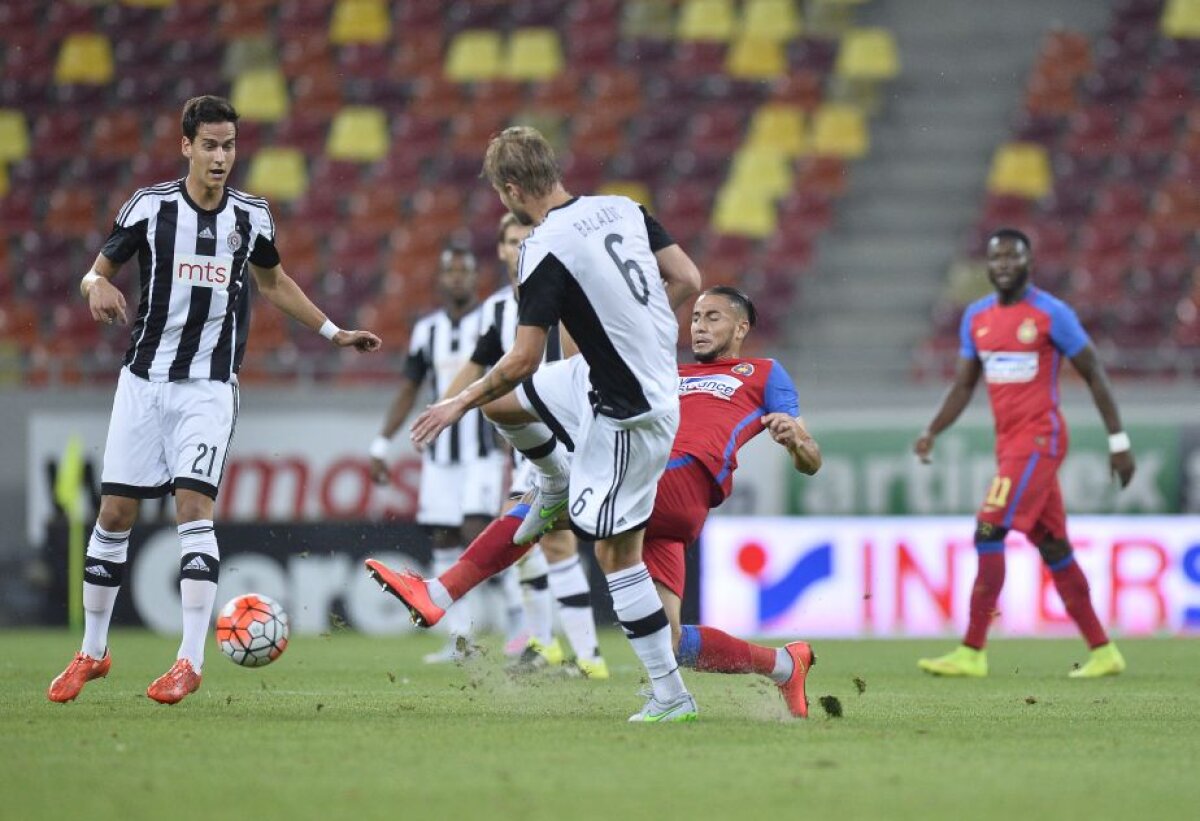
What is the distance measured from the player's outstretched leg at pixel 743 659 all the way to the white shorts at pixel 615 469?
0.57 m

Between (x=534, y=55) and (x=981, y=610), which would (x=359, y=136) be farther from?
(x=981, y=610)

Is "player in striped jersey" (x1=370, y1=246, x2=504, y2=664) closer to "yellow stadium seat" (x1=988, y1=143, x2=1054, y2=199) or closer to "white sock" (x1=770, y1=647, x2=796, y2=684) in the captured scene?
"white sock" (x1=770, y1=647, x2=796, y2=684)

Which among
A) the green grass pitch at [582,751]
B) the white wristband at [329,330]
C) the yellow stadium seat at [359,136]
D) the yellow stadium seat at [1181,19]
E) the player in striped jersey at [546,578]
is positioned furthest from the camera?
the yellow stadium seat at [1181,19]

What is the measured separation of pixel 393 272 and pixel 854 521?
7.56m

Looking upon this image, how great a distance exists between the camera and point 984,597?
9508mm

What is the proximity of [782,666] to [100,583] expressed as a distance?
271 centimetres

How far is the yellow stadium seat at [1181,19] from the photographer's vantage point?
2091cm

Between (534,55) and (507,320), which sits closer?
(507,320)

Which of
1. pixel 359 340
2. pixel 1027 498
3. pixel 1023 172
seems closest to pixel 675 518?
pixel 359 340

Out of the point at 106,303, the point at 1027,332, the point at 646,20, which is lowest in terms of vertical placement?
the point at 106,303

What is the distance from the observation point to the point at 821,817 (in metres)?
4.28

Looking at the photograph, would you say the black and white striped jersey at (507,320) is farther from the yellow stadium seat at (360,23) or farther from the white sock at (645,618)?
the yellow stadium seat at (360,23)

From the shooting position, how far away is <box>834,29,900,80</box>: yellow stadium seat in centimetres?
2127

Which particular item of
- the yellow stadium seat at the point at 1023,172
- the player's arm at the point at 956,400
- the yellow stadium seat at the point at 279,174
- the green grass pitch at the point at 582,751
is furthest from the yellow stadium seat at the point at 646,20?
the green grass pitch at the point at 582,751
